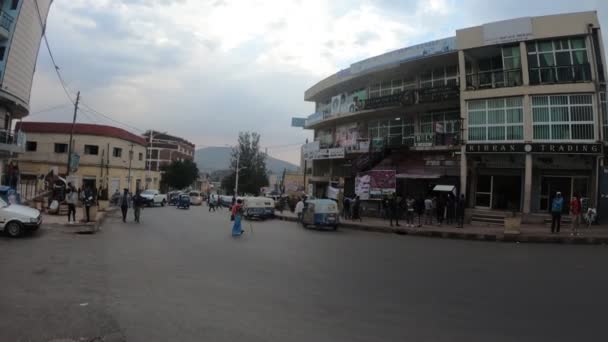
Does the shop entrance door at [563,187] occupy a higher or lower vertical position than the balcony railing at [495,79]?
lower

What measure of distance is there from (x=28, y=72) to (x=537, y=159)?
3545 centimetres

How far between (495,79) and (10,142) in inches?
1281

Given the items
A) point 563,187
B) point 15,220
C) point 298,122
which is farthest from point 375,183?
point 298,122

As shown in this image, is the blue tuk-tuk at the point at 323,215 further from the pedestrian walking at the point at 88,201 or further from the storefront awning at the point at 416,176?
the pedestrian walking at the point at 88,201

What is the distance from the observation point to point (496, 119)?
78.6 feet

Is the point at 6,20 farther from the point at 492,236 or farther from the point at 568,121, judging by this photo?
the point at 568,121

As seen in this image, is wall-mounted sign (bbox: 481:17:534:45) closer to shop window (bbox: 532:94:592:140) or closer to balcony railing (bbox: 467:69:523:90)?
balcony railing (bbox: 467:69:523:90)

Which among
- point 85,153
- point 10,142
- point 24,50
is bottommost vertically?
point 10,142

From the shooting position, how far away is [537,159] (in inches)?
926

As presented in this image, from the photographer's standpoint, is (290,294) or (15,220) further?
(15,220)

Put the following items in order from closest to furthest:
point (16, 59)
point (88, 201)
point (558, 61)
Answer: point (88, 201), point (558, 61), point (16, 59)

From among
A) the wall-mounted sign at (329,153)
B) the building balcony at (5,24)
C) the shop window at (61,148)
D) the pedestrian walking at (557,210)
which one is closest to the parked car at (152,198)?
the shop window at (61,148)

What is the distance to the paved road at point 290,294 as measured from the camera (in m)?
5.24

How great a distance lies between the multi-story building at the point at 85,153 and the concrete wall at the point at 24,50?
13.9 metres
